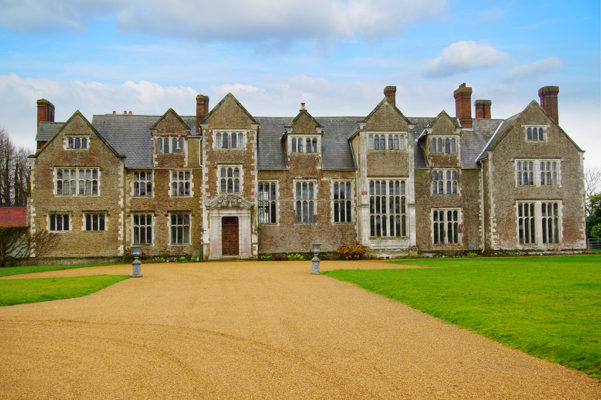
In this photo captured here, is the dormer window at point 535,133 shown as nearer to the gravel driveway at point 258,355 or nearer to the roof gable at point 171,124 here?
the roof gable at point 171,124

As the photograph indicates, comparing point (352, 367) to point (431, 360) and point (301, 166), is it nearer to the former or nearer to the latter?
point (431, 360)

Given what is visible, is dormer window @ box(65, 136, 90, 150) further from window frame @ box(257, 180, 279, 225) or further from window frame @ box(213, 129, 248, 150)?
window frame @ box(257, 180, 279, 225)

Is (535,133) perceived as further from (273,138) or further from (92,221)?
(92,221)

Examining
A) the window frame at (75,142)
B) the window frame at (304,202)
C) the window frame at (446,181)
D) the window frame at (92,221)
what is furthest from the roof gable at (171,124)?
the window frame at (446,181)

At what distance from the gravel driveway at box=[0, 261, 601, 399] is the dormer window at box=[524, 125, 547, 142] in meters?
24.4

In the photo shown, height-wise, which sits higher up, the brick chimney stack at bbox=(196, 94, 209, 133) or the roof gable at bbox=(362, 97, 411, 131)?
the brick chimney stack at bbox=(196, 94, 209, 133)

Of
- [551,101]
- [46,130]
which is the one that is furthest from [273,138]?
[551,101]

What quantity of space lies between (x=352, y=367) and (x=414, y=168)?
2562cm

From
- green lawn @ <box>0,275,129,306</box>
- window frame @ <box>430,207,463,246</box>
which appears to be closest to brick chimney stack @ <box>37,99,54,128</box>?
green lawn @ <box>0,275,129,306</box>

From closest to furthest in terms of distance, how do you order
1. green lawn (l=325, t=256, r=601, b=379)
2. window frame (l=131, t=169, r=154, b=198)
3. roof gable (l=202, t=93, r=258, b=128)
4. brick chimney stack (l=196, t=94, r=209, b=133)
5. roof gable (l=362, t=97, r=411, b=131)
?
1. green lawn (l=325, t=256, r=601, b=379)
2. roof gable (l=202, t=93, r=258, b=128)
3. window frame (l=131, t=169, r=154, b=198)
4. roof gable (l=362, t=97, r=411, b=131)
5. brick chimney stack (l=196, t=94, r=209, b=133)

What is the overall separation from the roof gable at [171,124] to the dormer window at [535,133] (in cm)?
2150

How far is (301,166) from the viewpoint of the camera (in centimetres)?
3103

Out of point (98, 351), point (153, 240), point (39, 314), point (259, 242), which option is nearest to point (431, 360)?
point (98, 351)

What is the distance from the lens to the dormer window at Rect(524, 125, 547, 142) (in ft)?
106
